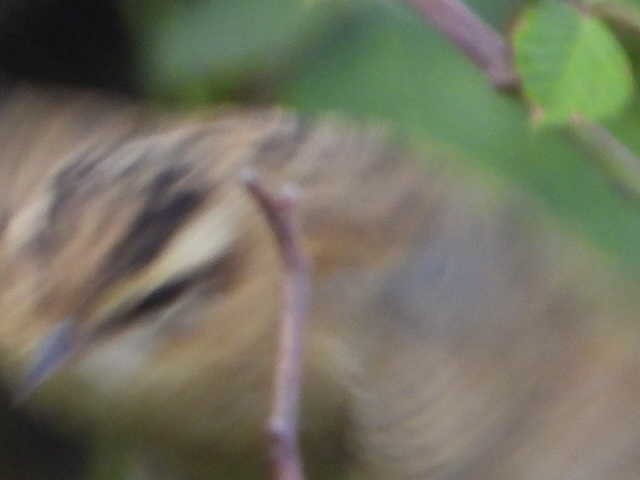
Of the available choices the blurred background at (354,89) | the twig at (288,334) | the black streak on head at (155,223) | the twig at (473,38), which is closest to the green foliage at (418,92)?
the blurred background at (354,89)

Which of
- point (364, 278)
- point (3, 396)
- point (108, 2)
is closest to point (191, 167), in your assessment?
point (364, 278)

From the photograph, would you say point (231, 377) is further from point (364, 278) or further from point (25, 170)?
point (25, 170)

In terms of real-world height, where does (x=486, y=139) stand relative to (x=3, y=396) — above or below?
above

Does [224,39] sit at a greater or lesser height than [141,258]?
lesser

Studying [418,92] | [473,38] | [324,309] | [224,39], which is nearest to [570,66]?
[473,38]

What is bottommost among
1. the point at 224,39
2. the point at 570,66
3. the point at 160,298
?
the point at 224,39

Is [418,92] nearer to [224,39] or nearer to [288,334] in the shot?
[224,39]
